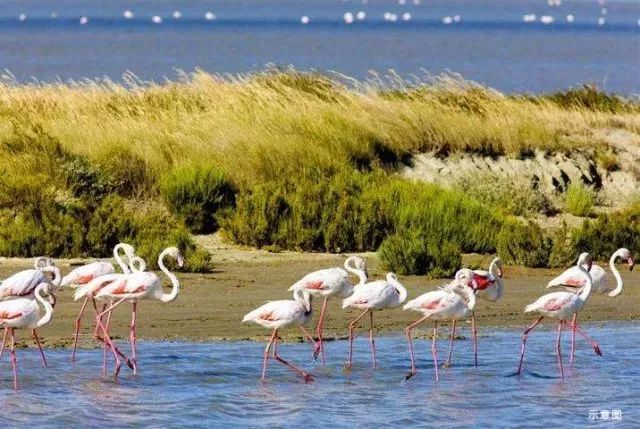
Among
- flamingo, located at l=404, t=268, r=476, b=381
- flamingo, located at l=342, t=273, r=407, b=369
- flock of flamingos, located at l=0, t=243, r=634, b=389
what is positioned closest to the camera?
flock of flamingos, located at l=0, t=243, r=634, b=389

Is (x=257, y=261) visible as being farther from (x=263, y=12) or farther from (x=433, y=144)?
(x=263, y=12)

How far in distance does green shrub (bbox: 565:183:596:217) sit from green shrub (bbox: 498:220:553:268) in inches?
104

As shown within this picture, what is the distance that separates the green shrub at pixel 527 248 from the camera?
1755cm

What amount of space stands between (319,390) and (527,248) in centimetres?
556

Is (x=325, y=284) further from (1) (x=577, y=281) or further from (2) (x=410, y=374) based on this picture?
(1) (x=577, y=281)

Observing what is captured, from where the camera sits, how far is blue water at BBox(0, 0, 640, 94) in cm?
6462

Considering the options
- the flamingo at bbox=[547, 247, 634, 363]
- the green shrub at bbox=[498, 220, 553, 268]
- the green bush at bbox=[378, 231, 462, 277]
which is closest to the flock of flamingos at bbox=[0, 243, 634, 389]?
the flamingo at bbox=[547, 247, 634, 363]

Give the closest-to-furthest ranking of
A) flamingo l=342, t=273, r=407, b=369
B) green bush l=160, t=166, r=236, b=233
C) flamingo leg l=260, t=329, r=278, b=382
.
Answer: flamingo leg l=260, t=329, r=278, b=382 → flamingo l=342, t=273, r=407, b=369 → green bush l=160, t=166, r=236, b=233

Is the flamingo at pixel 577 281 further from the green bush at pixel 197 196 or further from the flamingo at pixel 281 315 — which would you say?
the green bush at pixel 197 196

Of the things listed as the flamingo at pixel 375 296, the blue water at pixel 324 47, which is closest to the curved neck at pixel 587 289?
the flamingo at pixel 375 296

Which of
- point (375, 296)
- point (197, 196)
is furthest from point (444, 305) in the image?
point (197, 196)

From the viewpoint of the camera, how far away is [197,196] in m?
18.7

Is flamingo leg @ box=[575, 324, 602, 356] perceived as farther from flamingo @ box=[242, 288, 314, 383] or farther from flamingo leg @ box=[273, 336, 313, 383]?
flamingo @ box=[242, 288, 314, 383]

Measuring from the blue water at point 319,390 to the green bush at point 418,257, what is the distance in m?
2.34
